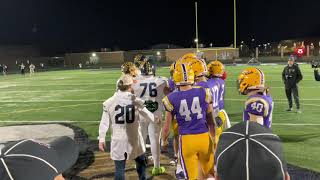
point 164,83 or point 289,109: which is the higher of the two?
point 164,83

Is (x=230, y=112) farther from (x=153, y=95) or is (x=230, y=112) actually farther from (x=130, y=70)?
(x=130, y=70)

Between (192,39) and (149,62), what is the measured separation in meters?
114

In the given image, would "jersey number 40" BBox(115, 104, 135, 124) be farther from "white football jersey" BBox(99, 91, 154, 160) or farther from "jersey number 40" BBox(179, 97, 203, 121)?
"jersey number 40" BBox(179, 97, 203, 121)

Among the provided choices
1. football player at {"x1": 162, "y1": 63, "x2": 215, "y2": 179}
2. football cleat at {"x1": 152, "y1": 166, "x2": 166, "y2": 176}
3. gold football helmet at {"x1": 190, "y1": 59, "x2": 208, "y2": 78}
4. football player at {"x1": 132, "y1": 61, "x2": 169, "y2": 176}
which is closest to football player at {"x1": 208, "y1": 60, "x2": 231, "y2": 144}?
gold football helmet at {"x1": 190, "y1": 59, "x2": 208, "y2": 78}

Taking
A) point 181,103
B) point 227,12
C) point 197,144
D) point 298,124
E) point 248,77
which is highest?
point 227,12

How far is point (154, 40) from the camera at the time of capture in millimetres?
121688

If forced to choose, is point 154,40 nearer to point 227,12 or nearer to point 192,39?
point 192,39

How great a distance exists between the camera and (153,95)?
7.32m

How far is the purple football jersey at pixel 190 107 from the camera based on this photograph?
17.9 ft

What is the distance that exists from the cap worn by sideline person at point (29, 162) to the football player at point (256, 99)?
3.26 metres

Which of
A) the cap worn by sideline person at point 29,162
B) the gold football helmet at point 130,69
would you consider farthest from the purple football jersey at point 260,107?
the cap worn by sideline person at point 29,162

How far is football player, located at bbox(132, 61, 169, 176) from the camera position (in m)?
7.21

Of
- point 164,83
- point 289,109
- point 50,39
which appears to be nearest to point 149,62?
point 164,83

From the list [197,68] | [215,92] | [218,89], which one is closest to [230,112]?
[218,89]
